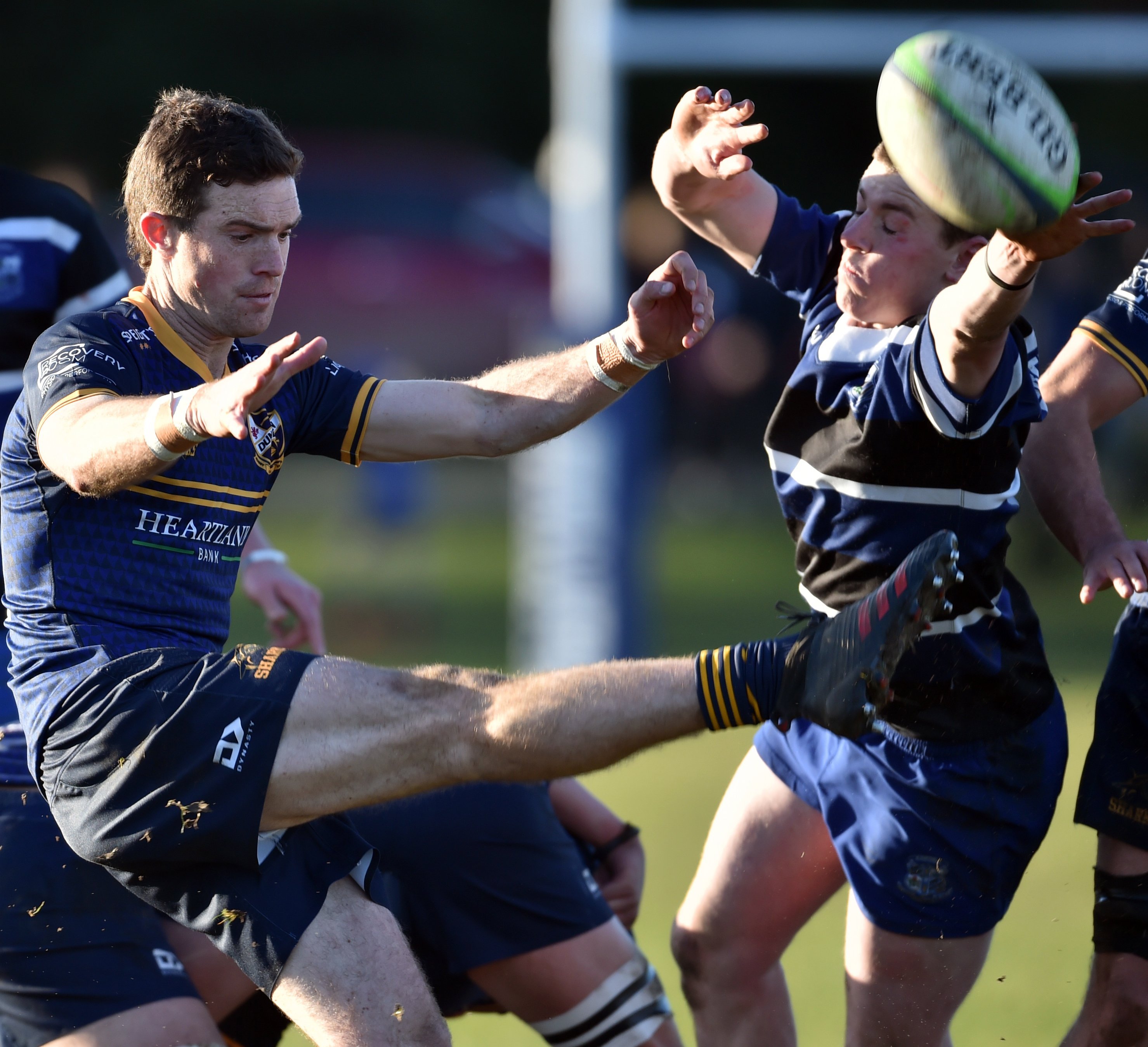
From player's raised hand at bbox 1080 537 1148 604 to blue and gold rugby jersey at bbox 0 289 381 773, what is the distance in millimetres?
1856

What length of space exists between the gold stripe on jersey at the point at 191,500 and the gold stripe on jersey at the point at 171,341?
270 millimetres

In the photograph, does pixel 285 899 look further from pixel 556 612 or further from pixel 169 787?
pixel 556 612

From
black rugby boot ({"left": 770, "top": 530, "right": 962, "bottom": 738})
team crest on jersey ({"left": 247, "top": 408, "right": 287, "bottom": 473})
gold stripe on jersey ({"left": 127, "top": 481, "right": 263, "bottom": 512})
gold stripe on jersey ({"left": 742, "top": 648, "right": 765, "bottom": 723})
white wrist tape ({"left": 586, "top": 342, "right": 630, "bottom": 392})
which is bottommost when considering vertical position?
gold stripe on jersey ({"left": 742, "top": 648, "right": 765, "bottom": 723})

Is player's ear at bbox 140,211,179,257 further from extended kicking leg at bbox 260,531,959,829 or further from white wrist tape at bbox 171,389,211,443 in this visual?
extended kicking leg at bbox 260,531,959,829

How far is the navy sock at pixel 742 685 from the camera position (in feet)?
10.4

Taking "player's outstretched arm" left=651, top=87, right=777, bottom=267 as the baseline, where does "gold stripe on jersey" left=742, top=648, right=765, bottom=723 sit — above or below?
below

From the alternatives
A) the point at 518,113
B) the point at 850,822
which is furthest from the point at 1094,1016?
the point at 518,113

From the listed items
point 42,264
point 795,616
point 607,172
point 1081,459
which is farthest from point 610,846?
point 607,172

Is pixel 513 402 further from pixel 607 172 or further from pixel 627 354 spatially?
pixel 607 172

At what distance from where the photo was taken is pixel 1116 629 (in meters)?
3.86

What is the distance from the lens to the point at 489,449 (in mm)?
3963

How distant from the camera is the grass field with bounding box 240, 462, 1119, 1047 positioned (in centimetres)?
516

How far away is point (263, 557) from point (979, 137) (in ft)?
7.45

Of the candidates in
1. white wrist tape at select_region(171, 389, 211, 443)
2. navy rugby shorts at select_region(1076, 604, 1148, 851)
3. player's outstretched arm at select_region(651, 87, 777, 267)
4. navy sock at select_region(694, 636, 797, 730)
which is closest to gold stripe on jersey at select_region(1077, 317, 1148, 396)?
navy rugby shorts at select_region(1076, 604, 1148, 851)
